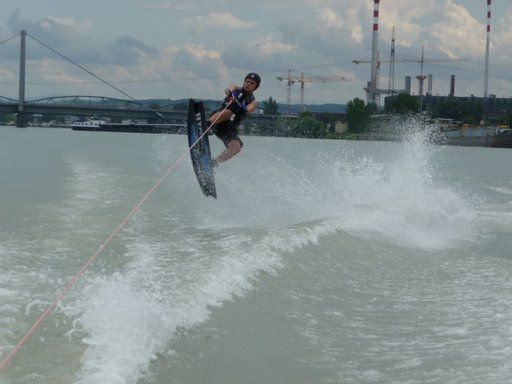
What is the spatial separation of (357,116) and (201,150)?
10185 centimetres

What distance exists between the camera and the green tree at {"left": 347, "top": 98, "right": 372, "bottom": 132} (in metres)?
108

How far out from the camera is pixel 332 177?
1492 centimetres

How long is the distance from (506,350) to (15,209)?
730 cm

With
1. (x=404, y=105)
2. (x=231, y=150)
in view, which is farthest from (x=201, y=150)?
(x=404, y=105)

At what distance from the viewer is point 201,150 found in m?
8.98

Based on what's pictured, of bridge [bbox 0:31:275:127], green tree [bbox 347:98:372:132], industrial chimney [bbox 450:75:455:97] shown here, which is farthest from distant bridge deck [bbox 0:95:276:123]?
industrial chimney [bbox 450:75:455:97]

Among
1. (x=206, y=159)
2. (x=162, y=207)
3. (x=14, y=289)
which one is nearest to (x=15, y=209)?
(x=162, y=207)

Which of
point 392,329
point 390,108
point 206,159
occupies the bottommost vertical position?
point 392,329

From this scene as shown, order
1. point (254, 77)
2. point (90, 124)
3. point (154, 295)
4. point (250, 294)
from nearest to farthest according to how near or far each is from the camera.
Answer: point (154, 295), point (250, 294), point (254, 77), point (90, 124)

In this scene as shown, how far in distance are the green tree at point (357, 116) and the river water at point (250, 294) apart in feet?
324

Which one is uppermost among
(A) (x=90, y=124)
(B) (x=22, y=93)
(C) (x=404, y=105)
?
(C) (x=404, y=105)

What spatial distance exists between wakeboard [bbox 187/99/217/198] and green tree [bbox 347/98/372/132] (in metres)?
100

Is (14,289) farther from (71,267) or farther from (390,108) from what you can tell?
(390,108)

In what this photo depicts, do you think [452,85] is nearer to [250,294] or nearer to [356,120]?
[356,120]
